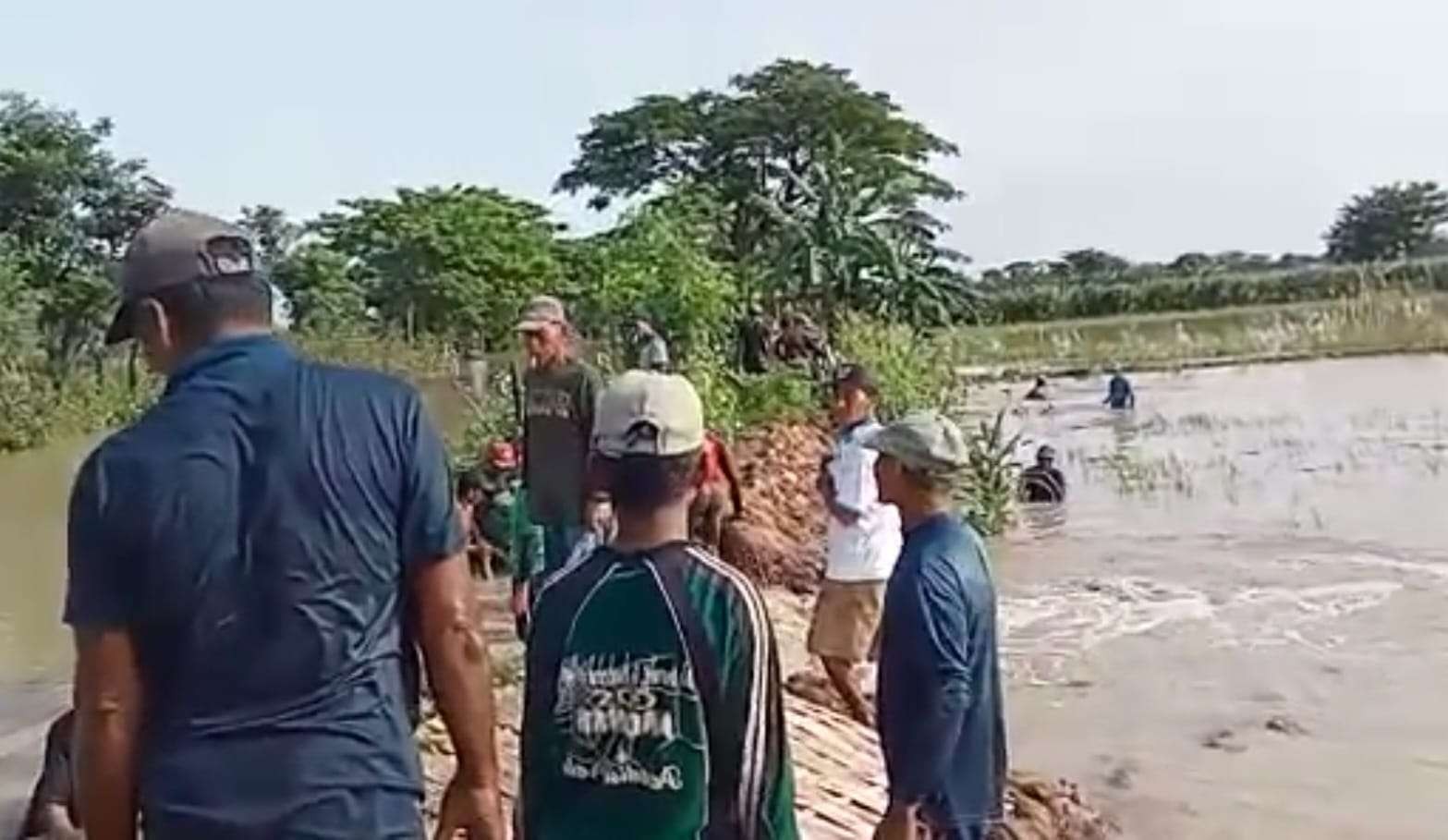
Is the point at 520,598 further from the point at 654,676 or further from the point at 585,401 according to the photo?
the point at 654,676

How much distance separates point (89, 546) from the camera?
10.3 ft

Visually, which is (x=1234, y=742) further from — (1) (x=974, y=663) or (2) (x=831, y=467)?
(1) (x=974, y=663)

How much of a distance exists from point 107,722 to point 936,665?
160 cm

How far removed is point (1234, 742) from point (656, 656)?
7647 mm

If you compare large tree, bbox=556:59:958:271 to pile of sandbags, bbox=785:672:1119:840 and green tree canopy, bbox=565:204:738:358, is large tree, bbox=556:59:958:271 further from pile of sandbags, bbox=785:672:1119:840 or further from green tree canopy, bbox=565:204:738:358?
pile of sandbags, bbox=785:672:1119:840

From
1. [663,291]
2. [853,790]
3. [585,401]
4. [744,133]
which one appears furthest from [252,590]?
[744,133]

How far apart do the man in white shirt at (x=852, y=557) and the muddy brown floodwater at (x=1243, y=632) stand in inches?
57.8

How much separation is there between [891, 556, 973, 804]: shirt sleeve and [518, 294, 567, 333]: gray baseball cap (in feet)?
12.9

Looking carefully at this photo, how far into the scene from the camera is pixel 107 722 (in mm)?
3186

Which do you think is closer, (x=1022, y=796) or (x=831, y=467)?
(x=1022, y=796)

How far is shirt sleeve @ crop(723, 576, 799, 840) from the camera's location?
3.22 m

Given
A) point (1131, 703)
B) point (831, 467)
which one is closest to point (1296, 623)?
point (1131, 703)

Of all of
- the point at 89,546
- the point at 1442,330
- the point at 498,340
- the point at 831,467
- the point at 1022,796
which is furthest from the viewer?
the point at 1442,330

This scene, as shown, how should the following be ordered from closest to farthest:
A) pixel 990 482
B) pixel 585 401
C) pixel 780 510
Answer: pixel 585 401, pixel 780 510, pixel 990 482
